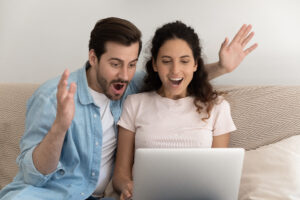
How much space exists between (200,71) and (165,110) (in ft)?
0.89

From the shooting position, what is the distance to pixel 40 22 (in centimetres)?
224

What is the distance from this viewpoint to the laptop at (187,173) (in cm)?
113

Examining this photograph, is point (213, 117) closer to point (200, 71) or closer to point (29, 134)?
point (200, 71)

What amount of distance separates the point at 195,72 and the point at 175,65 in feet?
0.73

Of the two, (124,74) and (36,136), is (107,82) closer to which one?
(124,74)

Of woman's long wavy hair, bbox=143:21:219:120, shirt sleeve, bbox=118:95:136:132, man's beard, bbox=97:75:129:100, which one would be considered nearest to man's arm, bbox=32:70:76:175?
man's beard, bbox=97:75:129:100

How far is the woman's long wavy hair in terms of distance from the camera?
1.68 meters

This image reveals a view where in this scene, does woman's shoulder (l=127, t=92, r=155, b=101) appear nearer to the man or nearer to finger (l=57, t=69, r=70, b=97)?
the man

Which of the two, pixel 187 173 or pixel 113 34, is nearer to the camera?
pixel 187 173

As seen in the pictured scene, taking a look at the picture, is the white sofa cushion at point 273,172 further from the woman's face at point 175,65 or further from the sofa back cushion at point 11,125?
the sofa back cushion at point 11,125

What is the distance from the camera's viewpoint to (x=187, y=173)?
45.6 inches

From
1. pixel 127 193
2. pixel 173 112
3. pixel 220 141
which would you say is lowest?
pixel 127 193

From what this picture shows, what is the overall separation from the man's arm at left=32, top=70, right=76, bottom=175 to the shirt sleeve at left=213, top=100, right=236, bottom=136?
2.23ft

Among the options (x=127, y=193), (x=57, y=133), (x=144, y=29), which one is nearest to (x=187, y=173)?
(x=127, y=193)
